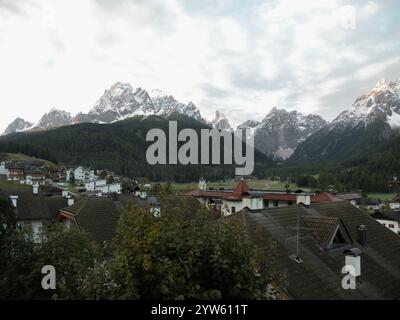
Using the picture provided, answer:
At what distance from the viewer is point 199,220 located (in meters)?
9.26

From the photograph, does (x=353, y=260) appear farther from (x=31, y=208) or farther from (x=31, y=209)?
(x=31, y=208)

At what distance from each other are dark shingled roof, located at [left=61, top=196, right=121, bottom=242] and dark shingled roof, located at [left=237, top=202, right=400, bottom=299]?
12.8 m

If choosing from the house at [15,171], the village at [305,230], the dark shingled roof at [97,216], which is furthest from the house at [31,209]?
the house at [15,171]

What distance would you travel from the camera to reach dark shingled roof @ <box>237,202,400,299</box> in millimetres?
15109

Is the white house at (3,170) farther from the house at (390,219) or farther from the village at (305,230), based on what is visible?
the house at (390,219)

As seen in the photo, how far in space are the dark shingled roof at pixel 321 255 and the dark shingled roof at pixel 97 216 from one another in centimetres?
1282

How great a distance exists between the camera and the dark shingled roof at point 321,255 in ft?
49.6

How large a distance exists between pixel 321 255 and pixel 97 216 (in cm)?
1709

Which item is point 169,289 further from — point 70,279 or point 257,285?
point 70,279

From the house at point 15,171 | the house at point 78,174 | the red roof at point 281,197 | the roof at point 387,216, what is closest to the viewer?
the roof at point 387,216

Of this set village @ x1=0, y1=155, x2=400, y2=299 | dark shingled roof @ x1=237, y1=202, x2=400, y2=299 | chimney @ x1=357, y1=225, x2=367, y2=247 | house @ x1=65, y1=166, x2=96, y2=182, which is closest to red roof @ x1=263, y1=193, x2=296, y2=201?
village @ x1=0, y1=155, x2=400, y2=299

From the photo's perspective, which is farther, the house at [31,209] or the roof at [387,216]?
the roof at [387,216]

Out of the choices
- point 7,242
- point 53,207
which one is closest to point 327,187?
point 53,207
